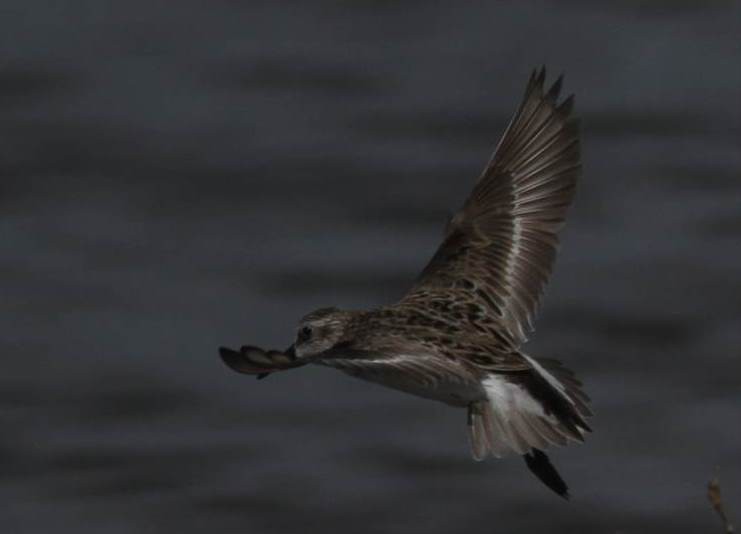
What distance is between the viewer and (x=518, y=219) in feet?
22.7

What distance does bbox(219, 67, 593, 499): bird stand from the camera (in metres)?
5.71

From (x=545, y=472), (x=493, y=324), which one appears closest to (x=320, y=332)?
(x=493, y=324)

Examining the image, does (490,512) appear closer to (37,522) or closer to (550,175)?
(37,522)

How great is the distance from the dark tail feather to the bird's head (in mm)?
598

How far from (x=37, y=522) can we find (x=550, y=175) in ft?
10.1

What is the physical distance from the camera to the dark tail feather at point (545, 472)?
6.08 meters

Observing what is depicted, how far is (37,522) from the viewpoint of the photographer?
9102 millimetres

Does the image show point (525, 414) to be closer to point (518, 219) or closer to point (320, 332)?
point (320, 332)

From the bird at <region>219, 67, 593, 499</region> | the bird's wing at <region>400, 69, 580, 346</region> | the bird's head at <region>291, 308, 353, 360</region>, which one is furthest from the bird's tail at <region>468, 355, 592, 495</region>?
the bird's wing at <region>400, 69, 580, 346</region>

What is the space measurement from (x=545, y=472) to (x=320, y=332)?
71 cm

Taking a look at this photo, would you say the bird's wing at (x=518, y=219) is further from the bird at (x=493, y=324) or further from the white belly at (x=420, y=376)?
the white belly at (x=420, y=376)

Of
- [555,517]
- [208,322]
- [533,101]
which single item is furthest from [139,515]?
[533,101]

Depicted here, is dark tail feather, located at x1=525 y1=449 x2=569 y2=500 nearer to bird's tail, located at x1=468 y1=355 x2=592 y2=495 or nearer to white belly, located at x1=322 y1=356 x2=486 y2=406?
bird's tail, located at x1=468 y1=355 x2=592 y2=495

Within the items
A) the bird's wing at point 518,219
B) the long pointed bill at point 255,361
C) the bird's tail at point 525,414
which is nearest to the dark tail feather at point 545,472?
the bird's tail at point 525,414
